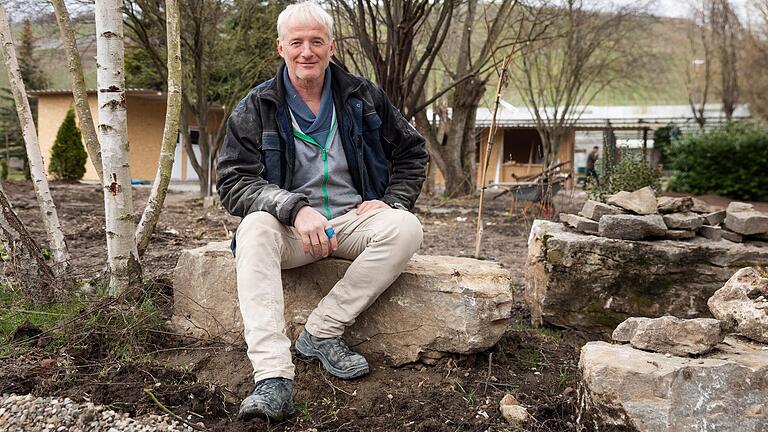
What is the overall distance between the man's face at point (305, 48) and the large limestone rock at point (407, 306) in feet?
3.04

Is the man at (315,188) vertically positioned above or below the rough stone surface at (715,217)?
above

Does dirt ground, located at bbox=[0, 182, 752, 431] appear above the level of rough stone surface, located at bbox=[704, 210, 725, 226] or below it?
below

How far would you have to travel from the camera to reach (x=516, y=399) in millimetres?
2775

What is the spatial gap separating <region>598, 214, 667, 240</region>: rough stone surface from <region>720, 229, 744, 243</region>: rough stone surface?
48cm

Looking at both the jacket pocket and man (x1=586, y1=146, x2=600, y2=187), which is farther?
man (x1=586, y1=146, x2=600, y2=187)

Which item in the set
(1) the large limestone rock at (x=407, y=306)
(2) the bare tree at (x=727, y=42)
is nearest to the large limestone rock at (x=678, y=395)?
(1) the large limestone rock at (x=407, y=306)

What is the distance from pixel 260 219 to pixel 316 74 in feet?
2.45

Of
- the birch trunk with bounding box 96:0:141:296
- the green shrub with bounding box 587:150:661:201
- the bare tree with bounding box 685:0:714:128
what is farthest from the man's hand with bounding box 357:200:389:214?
the bare tree with bounding box 685:0:714:128

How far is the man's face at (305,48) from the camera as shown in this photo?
9.69ft

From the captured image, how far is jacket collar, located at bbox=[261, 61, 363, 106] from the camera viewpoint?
3.00m

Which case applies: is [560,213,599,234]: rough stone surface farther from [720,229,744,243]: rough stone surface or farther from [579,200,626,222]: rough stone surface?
[720,229,744,243]: rough stone surface

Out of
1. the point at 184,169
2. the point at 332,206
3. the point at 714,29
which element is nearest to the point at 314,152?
the point at 332,206

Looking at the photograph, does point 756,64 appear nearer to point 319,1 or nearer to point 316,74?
point 319,1

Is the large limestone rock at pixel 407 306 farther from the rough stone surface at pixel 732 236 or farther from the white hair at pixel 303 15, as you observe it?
the rough stone surface at pixel 732 236
